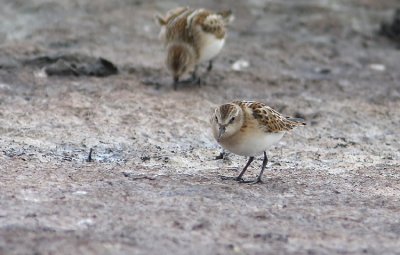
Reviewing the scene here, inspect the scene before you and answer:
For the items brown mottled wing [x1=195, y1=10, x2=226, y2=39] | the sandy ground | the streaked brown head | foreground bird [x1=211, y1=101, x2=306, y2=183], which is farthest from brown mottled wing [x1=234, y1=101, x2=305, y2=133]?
brown mottled wing [x1=195, y1=10, x2=226, y2=39]

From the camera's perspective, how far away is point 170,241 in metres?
6.64

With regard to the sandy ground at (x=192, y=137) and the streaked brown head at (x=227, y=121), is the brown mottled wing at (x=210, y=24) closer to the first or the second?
the sandy ground at (x=192, y=137)

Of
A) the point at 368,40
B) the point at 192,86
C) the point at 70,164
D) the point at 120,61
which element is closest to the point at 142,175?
the point at 70,164

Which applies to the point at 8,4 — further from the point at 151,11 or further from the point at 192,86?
the point at 192,86

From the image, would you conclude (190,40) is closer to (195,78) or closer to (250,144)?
(195,78)

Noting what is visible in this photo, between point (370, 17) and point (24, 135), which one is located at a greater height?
point (370, 17)

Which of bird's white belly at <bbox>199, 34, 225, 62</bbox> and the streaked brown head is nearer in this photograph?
the streaked brown head

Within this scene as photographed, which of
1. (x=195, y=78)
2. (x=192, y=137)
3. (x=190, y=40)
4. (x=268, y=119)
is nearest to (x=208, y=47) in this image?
(x=190, y=40)

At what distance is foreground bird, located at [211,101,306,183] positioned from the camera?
830cm

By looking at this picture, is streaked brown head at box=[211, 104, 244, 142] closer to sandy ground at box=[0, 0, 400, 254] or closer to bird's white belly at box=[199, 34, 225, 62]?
sandy ground at box=[0, 0, 400, 254]

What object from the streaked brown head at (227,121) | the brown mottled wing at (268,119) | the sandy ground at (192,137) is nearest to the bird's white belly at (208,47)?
the sandy ground at (192,137)

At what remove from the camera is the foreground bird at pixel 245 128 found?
830 centimetres

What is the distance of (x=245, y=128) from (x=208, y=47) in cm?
403

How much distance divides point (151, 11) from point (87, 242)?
9.60 m
